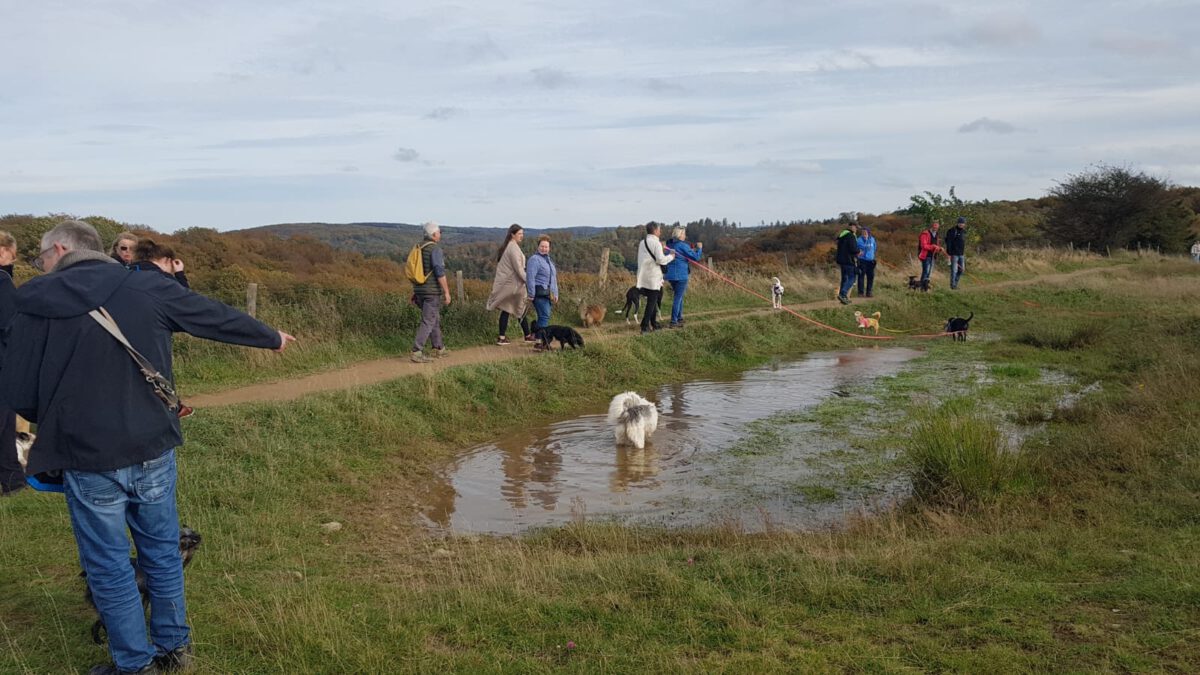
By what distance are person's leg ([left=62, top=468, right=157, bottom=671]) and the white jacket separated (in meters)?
11.6

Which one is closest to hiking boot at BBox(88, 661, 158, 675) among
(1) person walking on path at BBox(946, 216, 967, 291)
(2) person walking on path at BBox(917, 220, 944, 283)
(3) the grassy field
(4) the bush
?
A: (3) the grassy field

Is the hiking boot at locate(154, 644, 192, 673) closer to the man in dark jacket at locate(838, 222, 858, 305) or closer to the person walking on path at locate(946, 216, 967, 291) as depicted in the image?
the man in dark jacket at locate(838, 222, 858, 305)

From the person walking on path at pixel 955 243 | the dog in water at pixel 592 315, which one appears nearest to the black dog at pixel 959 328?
the person walking on path at pixel 955 243

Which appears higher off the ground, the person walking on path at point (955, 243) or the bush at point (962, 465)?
the person walking on path at point (955, 243)

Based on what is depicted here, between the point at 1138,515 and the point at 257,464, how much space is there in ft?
24.9

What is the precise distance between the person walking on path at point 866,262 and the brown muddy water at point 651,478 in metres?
9.75

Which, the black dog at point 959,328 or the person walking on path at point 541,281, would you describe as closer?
the person walking on path at point 541,281

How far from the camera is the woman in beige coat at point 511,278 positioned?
13.8 m

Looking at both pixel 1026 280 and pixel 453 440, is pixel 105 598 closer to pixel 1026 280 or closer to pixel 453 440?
pixel 453 440

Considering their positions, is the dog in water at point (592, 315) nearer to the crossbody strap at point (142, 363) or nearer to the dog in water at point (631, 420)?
the dog in water at point (631, 420)

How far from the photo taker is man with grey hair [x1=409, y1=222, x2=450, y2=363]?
12.3 metres

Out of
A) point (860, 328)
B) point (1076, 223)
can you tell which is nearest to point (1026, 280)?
point (860, 328)

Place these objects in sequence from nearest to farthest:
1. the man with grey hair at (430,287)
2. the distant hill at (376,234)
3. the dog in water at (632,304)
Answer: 1. the man with grey hair at (430,287)
2. the dog in water at (632,304)
3. the distant hill at (376,234)

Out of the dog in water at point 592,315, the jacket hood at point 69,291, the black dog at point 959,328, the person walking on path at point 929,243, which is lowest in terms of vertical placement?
the black dog at point 959,328
